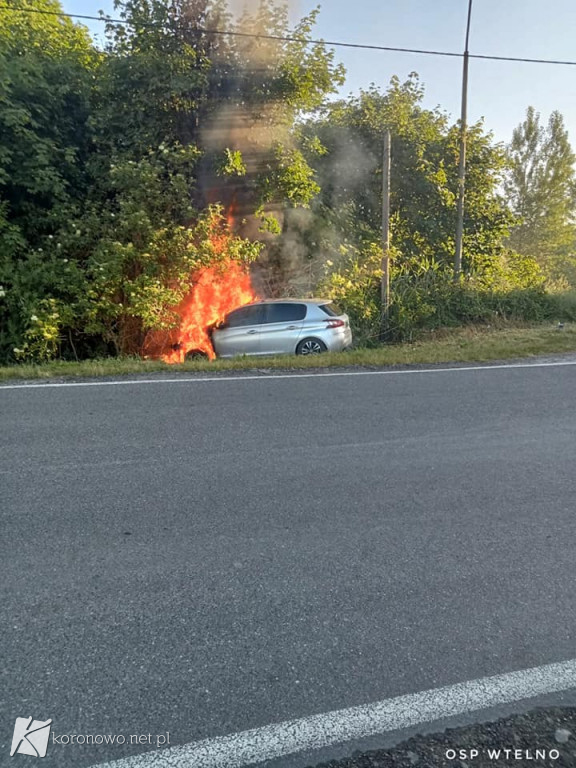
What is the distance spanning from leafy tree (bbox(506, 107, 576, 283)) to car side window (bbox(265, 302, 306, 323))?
28.7m

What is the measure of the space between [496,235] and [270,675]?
19.6 metres

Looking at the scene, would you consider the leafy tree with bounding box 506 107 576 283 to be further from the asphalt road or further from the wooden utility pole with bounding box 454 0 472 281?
the asphalt road

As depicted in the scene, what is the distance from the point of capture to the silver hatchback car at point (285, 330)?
11.1 m

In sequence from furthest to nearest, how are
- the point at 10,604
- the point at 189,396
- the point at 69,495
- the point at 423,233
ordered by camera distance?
the point at 423,233 → the point at 189,396 → the point at 69,495 → the point at 10,604

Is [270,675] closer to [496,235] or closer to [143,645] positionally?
[143,645]

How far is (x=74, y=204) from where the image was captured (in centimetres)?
1216

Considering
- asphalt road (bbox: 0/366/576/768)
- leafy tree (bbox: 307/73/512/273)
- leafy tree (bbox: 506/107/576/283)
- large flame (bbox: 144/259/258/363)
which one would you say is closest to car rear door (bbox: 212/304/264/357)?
large flame (bbox: 144/259/258/363)

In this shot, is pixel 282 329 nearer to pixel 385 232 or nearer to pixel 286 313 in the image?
pixel 286 313

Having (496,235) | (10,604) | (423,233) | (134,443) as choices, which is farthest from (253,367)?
(496,235)

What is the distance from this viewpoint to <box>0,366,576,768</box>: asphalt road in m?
2.33

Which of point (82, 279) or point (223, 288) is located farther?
point (223, 288)

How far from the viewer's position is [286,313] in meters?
11.2

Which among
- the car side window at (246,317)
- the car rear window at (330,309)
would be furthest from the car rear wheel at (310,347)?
the car side window at (246,317)

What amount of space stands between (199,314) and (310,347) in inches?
127
